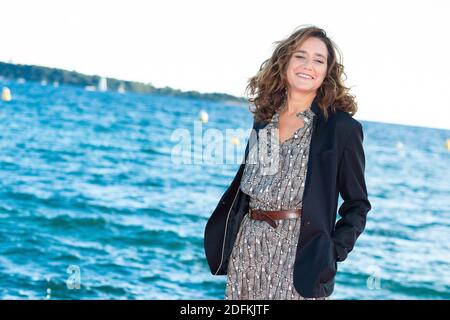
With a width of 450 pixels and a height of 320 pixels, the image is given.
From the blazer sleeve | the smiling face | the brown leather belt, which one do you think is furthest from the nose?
the brown leather belt

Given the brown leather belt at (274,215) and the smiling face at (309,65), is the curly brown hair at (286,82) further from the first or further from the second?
the brown leather belt at (274,215)

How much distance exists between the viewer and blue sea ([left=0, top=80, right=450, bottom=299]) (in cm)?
1214

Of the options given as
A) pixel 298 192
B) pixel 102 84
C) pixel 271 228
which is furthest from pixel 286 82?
pixel 102 84

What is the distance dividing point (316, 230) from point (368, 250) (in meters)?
14.7

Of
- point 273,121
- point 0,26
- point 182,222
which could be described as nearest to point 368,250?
point 182,222

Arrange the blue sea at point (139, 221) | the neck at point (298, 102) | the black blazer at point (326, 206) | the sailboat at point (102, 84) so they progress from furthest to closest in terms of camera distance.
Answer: the sailboat at point (102, 84) → the blue sea at point (139, 221) → the neck at point (298, 102) → the black blazer at point (326, 206)

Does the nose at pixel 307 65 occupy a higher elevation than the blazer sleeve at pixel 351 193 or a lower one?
higher

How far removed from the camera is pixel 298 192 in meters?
2.66

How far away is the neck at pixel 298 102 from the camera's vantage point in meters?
2.86

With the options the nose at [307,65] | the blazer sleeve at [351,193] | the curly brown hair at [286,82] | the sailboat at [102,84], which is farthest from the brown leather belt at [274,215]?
the sailboat at [102,84]

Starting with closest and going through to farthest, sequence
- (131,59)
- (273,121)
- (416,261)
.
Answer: (273,121) → (416,261) → (131,59)

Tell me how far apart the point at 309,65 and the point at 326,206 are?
541mm

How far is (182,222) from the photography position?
17594 mm
